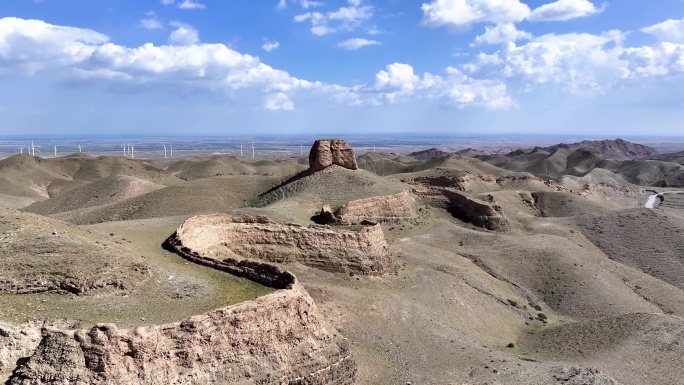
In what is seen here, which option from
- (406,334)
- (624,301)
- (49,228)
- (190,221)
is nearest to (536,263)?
(624,301)

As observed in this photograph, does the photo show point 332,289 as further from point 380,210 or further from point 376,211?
point 380,210

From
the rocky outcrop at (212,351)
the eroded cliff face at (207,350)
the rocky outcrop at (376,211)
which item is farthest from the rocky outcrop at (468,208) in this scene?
the rocky outcrop at (212,351)

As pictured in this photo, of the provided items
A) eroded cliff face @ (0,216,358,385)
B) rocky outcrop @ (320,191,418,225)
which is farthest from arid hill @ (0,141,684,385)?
rocky outcrop @ (320,191,418,225)

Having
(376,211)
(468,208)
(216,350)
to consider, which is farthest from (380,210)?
(216,350)

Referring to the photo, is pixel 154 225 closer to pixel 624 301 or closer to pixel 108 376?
pixel 108 376

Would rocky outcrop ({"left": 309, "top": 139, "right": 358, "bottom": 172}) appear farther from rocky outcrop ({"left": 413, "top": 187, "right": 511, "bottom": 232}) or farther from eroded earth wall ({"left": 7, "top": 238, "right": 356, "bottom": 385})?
eroded earth wall ({"left": 7, "top": 238, "right": 356, "bottom": 385})
